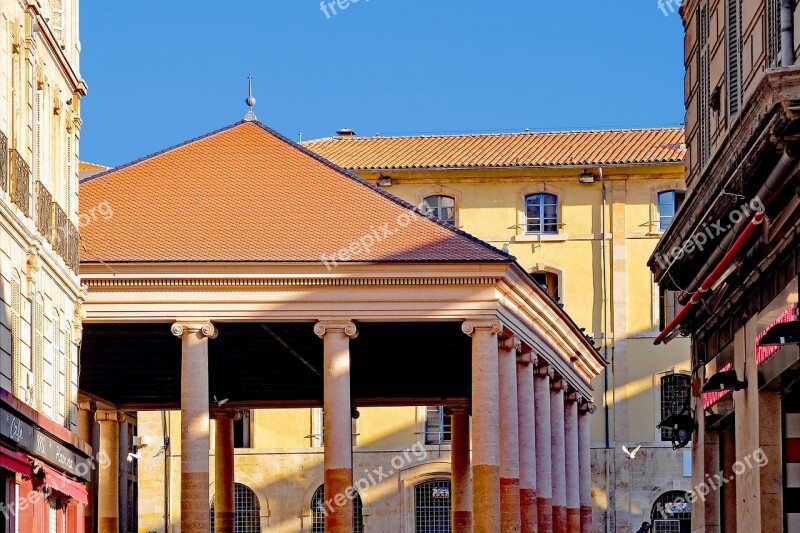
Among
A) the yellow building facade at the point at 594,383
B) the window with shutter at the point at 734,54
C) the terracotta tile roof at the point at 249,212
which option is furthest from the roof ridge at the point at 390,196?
the yellow building facade at the point at 594,383

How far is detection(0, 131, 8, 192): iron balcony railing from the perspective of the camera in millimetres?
31431

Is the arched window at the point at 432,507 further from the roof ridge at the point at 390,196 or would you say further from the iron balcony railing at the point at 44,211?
the iron balcony railing at the point at 44,211

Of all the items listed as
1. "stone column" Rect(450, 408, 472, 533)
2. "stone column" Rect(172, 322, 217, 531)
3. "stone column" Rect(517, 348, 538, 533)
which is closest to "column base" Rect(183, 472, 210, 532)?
"stone column" Rect(172, 322, 217, 531)

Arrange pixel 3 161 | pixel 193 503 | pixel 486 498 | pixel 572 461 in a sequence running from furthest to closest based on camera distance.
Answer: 1. pixel 572 461
2. pixel 486 498
3. pixel 193 503
4. pixel 3 161

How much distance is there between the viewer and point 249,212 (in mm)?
50938

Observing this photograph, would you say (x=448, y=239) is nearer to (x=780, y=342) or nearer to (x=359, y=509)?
(x=780, y=342)

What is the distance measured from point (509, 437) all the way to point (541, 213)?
30.7 meters

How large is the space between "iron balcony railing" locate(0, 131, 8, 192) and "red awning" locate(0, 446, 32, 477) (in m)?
4.25

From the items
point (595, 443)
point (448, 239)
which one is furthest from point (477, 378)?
point (595, 443)

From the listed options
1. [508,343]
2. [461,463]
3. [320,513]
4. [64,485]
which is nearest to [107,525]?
[461,463]

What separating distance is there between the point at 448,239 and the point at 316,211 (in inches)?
149

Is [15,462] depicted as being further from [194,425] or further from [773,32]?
[194,425]

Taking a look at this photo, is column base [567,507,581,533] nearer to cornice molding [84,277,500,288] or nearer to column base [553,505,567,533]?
column base [553,505,567,533]
